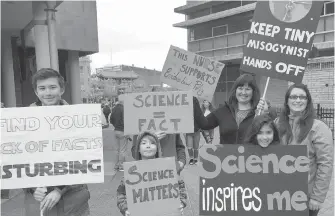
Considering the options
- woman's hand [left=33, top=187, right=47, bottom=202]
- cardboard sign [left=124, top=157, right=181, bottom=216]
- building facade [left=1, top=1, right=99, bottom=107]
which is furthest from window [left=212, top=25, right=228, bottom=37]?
woman's hand [left=33, top=187, right=47, bottom=202]

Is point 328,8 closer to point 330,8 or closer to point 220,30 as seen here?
point 330,8


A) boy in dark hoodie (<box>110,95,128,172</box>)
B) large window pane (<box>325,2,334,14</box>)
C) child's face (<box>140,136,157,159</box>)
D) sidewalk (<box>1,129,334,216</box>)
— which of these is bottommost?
sidewalk (<box>1,129,334,216</box>)

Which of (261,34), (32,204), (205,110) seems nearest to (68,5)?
(205,110)

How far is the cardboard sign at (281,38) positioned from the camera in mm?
3580

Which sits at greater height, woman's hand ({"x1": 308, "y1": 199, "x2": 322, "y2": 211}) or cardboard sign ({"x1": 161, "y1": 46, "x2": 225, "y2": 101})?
cardboard sign ({"x1": 161, "y1": 46, "x2": 225, "y2": 101})

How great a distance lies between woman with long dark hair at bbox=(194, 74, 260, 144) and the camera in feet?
10.3

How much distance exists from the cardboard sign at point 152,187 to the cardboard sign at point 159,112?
66cm

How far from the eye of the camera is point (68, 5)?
14016mm

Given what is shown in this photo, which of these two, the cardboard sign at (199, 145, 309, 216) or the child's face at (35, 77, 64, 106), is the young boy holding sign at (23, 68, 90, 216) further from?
the cardboard sign at (199, 145, 309, 216)

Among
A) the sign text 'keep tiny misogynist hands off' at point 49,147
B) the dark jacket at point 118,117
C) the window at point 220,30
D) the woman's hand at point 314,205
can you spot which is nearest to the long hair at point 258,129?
the woman's hand at point 314,205

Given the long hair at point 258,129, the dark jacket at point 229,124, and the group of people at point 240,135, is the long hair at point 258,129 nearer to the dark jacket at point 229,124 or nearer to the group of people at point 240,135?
the group of people at point 240,135

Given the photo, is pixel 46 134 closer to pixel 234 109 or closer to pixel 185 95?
pixel 185 95

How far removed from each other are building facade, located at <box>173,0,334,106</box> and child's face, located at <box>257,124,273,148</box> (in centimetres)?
1454

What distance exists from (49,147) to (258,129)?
186 centimetres
